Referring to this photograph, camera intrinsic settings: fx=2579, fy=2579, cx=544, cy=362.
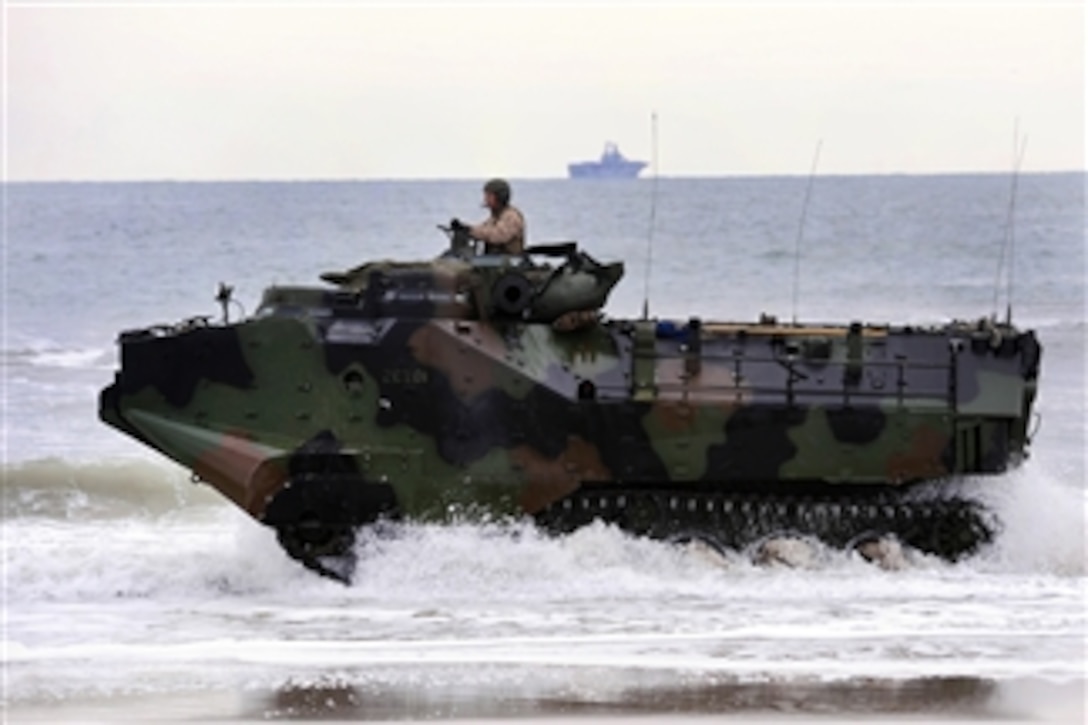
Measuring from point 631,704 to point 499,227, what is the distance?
17.7ft

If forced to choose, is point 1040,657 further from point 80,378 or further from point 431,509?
point 80,378

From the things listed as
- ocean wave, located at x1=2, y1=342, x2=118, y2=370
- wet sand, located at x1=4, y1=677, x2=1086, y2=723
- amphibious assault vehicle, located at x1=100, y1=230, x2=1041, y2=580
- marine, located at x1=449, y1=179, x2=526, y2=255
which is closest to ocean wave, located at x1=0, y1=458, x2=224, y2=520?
amphibious assault vehicle, located at x1=100, y1=230, x2=1041, y2=580

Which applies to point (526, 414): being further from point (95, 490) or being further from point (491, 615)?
point (95, 490)

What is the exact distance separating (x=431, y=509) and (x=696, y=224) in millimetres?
47574

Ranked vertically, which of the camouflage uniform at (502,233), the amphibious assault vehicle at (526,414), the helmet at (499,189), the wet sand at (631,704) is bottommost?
the wet sand at (631,704)

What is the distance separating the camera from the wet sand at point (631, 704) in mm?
13617

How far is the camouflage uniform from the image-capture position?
18.4m

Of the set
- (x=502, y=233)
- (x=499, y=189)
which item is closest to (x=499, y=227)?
(x=502, y=233)

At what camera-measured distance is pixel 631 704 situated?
1385 cm

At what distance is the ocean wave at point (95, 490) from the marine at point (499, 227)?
16.5 ft

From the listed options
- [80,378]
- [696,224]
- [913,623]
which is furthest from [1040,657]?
[696,224]

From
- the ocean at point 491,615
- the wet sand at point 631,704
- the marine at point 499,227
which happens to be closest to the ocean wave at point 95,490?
the ocean at point 491,615

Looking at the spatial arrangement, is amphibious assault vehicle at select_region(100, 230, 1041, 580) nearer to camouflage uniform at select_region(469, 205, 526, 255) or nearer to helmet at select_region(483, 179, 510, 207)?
camouflage uniform at select_region(469, 205, 526, 255)

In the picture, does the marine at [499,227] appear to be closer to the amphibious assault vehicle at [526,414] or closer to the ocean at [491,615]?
the amphibious assault vehicle at [526,414]
